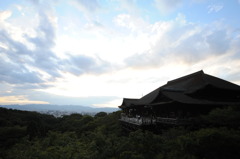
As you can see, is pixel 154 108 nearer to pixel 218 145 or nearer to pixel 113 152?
pixel 113 152

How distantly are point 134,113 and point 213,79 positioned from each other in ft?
49.4

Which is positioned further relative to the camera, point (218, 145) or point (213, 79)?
point (213, 79)

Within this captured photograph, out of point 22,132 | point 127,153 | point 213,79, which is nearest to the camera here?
point 127,153

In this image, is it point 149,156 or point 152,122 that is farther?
point 152,122

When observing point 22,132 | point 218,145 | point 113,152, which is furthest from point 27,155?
point 22,132

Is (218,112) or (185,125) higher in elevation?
(218,112)

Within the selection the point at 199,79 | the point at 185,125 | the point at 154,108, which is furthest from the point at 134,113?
the point at 185,125

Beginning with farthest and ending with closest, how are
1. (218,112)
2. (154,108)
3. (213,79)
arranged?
1. (154,108)
2. (213,79)
3. (218,112)

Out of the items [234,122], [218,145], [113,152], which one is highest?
[234,122]

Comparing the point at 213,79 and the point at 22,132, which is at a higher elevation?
the point at 213,79

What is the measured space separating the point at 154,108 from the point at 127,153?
14.6 metres

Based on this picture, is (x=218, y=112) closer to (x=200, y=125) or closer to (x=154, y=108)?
(x=200, y=125)

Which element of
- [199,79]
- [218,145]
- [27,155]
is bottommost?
[27,155]

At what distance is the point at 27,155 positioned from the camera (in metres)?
19.0
